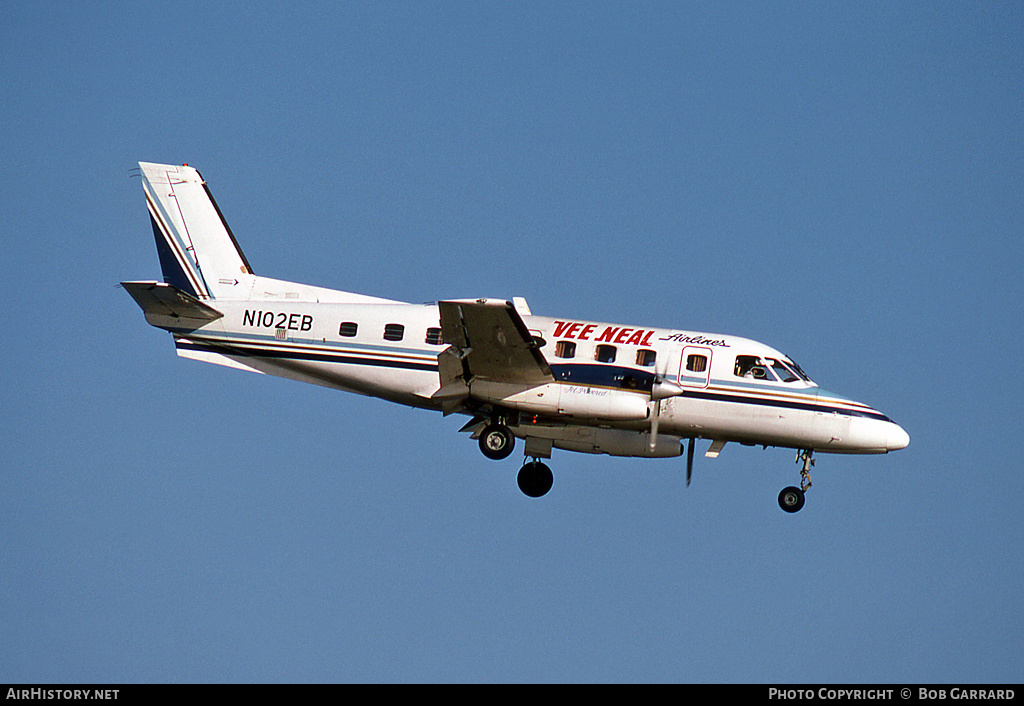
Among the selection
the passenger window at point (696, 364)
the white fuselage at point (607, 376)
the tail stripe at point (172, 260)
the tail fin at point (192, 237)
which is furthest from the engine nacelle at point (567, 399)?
the tail stripe at point (172, 260)

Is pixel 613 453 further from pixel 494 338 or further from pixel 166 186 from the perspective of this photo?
pixel 166 186

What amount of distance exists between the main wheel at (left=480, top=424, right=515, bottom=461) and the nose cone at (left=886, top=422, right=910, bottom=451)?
7.48 metres

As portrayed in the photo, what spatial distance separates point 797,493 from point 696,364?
330cm

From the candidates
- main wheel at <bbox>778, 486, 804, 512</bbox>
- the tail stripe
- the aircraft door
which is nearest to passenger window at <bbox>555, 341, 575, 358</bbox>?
the aircraft door

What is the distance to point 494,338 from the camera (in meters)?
22.7

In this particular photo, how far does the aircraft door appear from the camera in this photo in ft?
78.8

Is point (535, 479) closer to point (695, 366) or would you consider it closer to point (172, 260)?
point (695, 366)

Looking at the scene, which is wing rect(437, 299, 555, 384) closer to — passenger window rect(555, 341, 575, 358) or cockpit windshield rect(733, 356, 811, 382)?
passenger window rect(555, 341, 575, 358)

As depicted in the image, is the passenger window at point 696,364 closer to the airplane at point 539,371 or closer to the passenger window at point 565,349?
the airplane at point 539,371

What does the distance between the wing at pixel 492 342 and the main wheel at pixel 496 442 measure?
1219 millimetres

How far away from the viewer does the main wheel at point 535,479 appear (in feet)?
85.7

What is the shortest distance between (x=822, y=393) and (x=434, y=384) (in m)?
7.73
